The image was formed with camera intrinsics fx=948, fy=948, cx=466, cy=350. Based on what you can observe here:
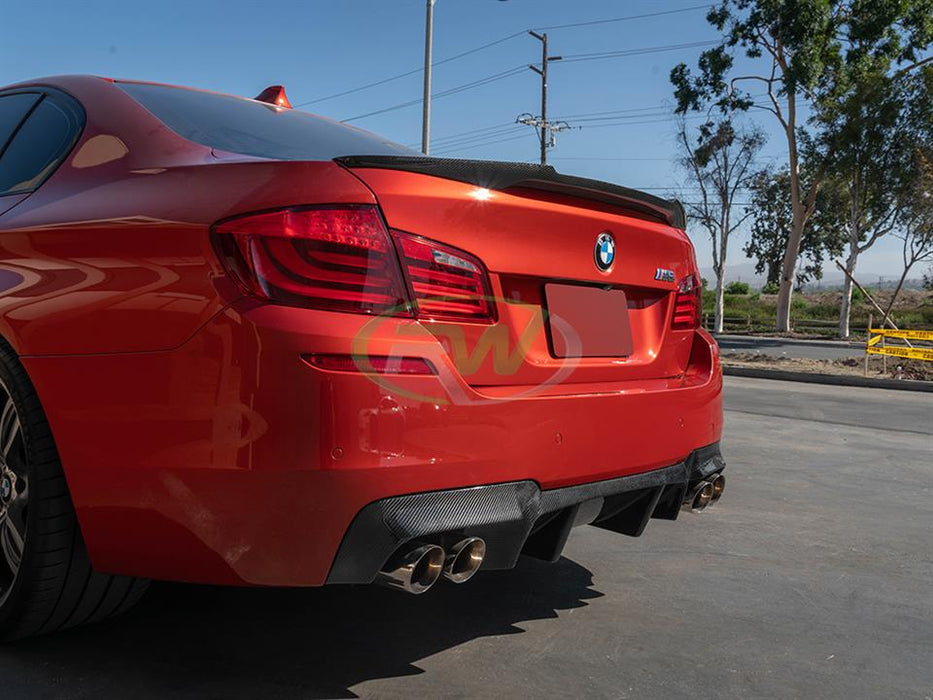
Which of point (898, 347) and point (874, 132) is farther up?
point (874, 132)

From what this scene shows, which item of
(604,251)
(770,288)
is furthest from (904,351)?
(770,288)

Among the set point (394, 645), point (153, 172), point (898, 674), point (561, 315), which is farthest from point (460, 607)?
point (153, 172)

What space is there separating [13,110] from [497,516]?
2347 mm

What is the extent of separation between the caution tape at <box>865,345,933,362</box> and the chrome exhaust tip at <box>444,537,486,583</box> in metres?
15.0

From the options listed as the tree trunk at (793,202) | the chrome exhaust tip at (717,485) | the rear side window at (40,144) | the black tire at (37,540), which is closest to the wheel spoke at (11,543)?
the black tire at (37,540)

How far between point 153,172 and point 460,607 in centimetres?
174

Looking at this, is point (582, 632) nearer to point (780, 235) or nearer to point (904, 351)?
point (904, 351)

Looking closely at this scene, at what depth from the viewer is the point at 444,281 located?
2375mm

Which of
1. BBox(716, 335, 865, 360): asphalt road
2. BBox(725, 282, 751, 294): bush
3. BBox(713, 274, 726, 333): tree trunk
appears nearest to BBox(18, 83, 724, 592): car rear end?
BBox(716, 335, 865, 360): asphalt road

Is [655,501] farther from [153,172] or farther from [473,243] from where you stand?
[153,172]

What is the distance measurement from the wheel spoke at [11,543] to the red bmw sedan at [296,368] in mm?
11

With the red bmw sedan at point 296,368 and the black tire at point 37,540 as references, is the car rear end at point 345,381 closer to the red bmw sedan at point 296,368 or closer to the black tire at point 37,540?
the red bmw sedan at point 296,368

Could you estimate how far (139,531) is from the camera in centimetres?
239

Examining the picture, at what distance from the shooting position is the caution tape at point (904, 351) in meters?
15.7
